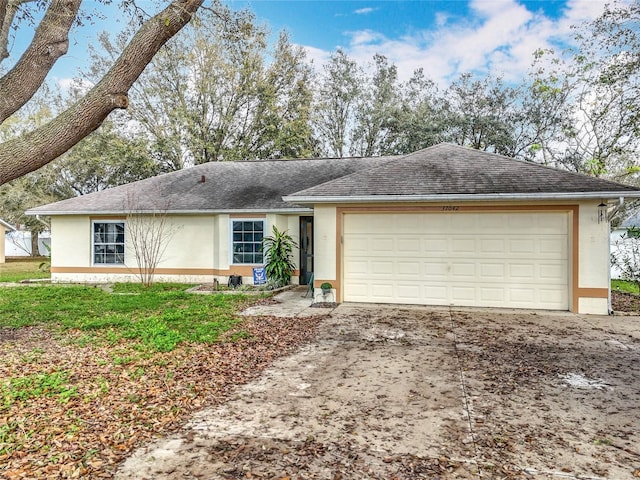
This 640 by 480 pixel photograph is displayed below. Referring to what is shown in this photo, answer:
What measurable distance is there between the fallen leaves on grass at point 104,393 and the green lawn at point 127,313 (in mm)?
442

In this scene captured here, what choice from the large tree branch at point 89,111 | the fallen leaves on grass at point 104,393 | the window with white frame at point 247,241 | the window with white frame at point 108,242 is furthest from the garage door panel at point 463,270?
the window with white frame at point 108,242

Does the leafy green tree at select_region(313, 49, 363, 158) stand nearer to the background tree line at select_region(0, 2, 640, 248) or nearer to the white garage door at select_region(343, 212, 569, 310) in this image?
the background tree line at select_region(0, 2, 640, 248)

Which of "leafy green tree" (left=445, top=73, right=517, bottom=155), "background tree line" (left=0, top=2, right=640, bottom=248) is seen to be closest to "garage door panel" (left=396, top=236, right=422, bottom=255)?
"background tree line" (left=0, top=2, right=640, bottom=248)

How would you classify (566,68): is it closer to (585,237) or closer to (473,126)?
(473,126)

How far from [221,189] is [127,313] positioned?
6816 mm

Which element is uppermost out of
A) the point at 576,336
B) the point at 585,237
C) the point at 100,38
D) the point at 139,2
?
the point at 100,38

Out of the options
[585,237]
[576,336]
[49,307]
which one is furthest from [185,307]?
[585,237]

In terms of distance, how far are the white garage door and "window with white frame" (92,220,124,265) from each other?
8523 mm

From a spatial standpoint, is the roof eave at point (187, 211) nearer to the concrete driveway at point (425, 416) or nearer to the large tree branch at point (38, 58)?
the concrete driveway at point (425, 416)

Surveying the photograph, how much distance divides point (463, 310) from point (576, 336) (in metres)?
2.44

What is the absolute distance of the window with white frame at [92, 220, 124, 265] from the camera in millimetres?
13961

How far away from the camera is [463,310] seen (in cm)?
902

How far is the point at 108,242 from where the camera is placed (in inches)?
552

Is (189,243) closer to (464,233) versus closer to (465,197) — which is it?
(464,233)
